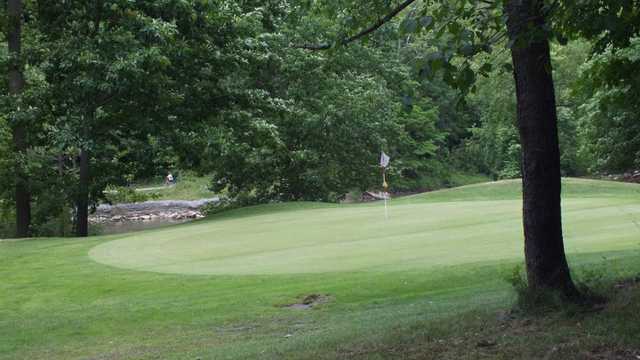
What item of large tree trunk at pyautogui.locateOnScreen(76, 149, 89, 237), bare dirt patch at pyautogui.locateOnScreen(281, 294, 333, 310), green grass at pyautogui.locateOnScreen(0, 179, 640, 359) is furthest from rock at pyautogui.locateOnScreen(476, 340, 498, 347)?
large tree trunk at pyautogui.locateOnScreen(76, 149, 89, 237)

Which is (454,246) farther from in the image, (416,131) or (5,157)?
(416,131)

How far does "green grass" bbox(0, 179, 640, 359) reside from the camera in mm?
6781

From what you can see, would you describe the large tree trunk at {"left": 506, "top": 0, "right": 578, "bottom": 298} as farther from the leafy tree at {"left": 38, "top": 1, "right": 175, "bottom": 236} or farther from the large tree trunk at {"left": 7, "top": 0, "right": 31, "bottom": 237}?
the large tree trunk at {"left": 7, "top": 0, "right": 31, "bottom": 237}

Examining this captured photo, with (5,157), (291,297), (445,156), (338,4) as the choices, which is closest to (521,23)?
(338,4)

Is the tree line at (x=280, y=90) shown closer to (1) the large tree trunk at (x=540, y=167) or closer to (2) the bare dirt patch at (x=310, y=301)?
(1) the large tree trunk at (x=540, y=167)

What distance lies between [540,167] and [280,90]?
87.8 feet

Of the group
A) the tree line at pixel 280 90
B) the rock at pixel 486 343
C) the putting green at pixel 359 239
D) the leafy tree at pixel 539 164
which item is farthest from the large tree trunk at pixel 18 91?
the rock at pixel 486 343

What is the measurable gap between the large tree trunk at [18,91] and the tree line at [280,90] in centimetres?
6

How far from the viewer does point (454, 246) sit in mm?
14133

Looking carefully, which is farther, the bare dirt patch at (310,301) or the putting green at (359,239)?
the putting green at (359,239)

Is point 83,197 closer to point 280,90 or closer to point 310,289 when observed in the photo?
point 280,90

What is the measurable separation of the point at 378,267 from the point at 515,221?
5544mm

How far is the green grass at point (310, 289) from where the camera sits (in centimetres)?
678

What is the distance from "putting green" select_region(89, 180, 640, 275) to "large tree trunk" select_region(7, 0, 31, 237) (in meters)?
6.99
